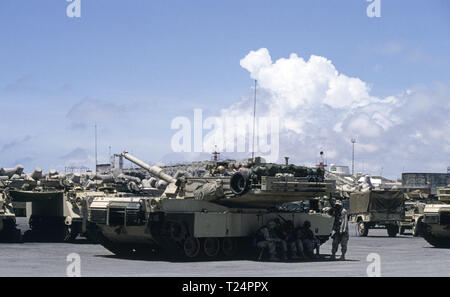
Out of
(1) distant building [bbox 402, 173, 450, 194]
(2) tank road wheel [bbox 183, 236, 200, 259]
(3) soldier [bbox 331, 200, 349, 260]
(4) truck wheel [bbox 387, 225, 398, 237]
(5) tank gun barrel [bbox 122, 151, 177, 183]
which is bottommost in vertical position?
(4) truck wheel [bbox 387, 225, 398, 237]

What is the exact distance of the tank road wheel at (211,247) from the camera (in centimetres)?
2578

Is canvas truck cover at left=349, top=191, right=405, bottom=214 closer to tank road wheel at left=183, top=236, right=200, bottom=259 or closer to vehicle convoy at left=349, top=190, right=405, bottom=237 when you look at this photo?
vehicle convoy at left=349, top=190, right=405, bottom=237

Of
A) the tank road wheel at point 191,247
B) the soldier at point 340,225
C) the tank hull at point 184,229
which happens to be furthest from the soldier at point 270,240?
the tank road wheel at point 191,247

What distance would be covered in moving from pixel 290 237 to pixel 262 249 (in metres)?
1.12

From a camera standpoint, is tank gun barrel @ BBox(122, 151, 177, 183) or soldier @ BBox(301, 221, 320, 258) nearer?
soldier @ BBox(301, 221, 320, 258)

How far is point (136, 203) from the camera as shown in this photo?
2502 centimetres

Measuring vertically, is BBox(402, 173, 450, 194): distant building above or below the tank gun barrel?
below

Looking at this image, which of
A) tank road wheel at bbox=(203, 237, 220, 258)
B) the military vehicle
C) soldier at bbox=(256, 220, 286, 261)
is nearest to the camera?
soldier at bbox=(256, 220, 286, 261)

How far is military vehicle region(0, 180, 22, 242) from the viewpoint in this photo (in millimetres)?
33656

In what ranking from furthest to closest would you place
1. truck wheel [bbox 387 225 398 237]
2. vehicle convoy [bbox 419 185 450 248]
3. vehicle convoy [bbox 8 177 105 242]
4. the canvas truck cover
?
1. truck wheel [bbox 387 225 398 237]
2. the canvas truck cover
3. vehicle convoy [bbox 8 177 105 242]
4. vehicle convoy [bbox 419 185 450 248]

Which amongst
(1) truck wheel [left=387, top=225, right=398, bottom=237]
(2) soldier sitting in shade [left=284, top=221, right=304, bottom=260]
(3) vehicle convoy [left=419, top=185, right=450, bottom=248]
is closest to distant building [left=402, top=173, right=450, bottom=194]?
(1) truck wheel [left=387, top=225, right=398, bottom=237]

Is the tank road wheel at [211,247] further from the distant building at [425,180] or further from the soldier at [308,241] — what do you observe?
the distant building at [425,180]

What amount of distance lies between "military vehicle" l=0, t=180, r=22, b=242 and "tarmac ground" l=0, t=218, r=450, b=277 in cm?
310
